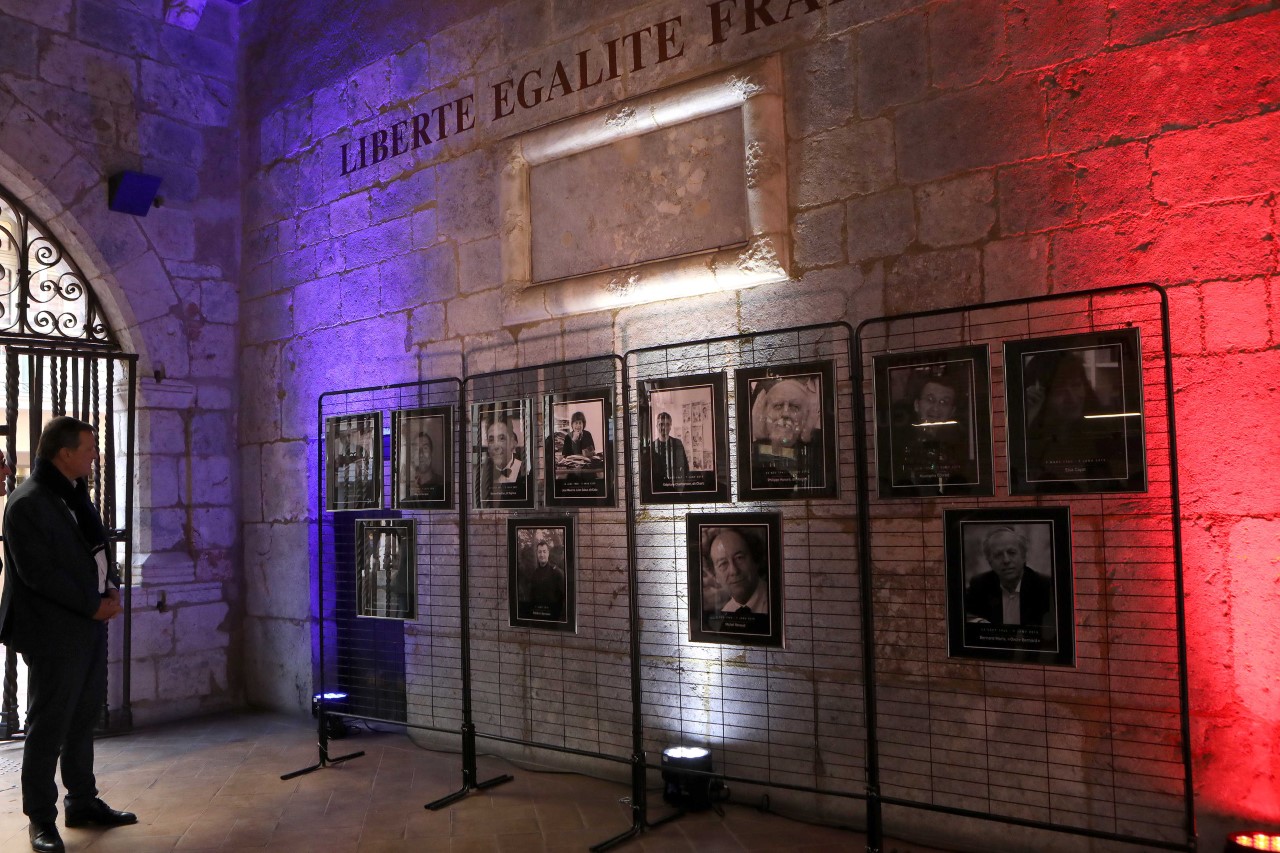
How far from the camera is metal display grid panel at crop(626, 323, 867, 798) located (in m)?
3.34

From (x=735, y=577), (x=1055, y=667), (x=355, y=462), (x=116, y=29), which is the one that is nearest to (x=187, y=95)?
(x=116, y=29)

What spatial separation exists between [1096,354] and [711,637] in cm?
153

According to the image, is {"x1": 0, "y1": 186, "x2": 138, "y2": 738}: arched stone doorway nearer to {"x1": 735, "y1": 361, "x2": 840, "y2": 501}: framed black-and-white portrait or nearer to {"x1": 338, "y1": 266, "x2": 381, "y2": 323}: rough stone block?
{"x1": 338, "y1": 266, "x2": 381, "y2": 323}: rough stone block

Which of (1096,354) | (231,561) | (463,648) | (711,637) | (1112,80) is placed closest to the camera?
(1096,354)

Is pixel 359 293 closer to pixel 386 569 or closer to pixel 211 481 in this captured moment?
pixel 211 481

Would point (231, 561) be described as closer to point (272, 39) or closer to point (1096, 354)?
point (272, 39)

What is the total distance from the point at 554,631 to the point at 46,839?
1.88 metres

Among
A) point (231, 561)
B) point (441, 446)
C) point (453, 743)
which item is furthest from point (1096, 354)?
point (231, 561)

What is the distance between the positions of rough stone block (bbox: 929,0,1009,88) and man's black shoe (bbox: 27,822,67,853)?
3.96 m

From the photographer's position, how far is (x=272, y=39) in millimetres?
5680

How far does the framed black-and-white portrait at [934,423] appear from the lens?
281 cm

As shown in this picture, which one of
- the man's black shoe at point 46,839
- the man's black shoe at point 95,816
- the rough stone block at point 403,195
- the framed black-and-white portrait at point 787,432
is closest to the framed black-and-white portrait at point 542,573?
the framed black-and-white portrait at point 787,432

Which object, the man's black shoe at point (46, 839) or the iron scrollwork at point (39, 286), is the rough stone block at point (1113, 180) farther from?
the iron scrollwork at point (39, 286)

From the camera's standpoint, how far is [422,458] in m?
4.14
